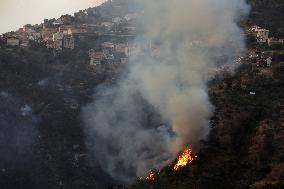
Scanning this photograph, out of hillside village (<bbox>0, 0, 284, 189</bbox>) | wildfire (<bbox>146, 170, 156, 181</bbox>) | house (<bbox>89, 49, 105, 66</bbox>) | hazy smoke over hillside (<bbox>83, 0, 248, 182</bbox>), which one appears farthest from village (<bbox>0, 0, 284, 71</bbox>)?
wildfire (<bbox>146, 170, 156, 181</bbox>)

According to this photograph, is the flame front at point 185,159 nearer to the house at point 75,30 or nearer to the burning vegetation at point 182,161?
the burning vegetation at point 182,161

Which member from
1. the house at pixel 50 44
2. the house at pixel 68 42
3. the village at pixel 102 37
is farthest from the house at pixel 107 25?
the house at pixel 50 44

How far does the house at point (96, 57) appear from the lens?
9925 centimetres

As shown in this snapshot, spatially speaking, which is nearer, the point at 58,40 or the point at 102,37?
the point at 58,40

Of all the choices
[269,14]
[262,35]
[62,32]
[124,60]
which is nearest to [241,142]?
[262,35]

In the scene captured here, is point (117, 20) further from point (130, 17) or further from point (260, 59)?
point (260, 59)

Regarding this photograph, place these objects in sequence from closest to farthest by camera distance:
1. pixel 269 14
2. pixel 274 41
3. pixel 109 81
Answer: pixel 109 81 < pixel 274 41 < pixel 269 14

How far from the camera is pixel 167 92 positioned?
77875 millimetres

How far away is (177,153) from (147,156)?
5.71m

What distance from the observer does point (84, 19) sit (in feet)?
402

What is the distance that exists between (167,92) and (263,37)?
2682 cm

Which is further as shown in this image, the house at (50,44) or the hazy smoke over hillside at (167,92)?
the house at (50,44)

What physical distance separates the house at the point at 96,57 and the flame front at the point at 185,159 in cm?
3575

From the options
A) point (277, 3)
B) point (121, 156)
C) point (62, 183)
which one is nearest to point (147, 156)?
point (121, 156)
